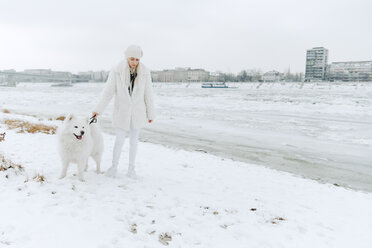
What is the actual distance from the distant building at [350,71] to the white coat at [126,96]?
151855 millimetres

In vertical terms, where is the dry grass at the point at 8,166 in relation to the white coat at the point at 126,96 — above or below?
below

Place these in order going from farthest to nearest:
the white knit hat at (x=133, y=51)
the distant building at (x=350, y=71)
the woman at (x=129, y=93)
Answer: the distant building at (x=350, y=71), the woman at (x=129, y=93), the white knit hat at (x=133, y=51)

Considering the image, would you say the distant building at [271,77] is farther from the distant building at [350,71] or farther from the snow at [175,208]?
the snow at [175,208]

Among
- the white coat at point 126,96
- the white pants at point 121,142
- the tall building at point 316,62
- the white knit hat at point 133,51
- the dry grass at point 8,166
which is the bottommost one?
the dry grass at point 8,166

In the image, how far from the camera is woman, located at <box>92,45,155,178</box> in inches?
168

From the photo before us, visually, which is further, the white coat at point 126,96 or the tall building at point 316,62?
the tall building at point 316,62

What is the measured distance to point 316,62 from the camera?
530ft

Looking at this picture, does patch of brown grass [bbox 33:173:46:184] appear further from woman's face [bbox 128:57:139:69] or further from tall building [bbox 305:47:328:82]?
tall building [bbox 305:47:328:82]

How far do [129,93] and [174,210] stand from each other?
78.2 inches

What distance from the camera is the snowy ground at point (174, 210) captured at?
9.50 ft

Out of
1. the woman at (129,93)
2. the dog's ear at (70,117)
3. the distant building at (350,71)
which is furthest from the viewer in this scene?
the distant building at (350,71)

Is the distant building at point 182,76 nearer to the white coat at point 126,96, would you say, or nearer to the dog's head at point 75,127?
the white coat at point 126,96

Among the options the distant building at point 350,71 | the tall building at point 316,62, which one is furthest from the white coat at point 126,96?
the tall building at point 316,62

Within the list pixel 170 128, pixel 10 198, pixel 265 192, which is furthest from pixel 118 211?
pixel 170 128
